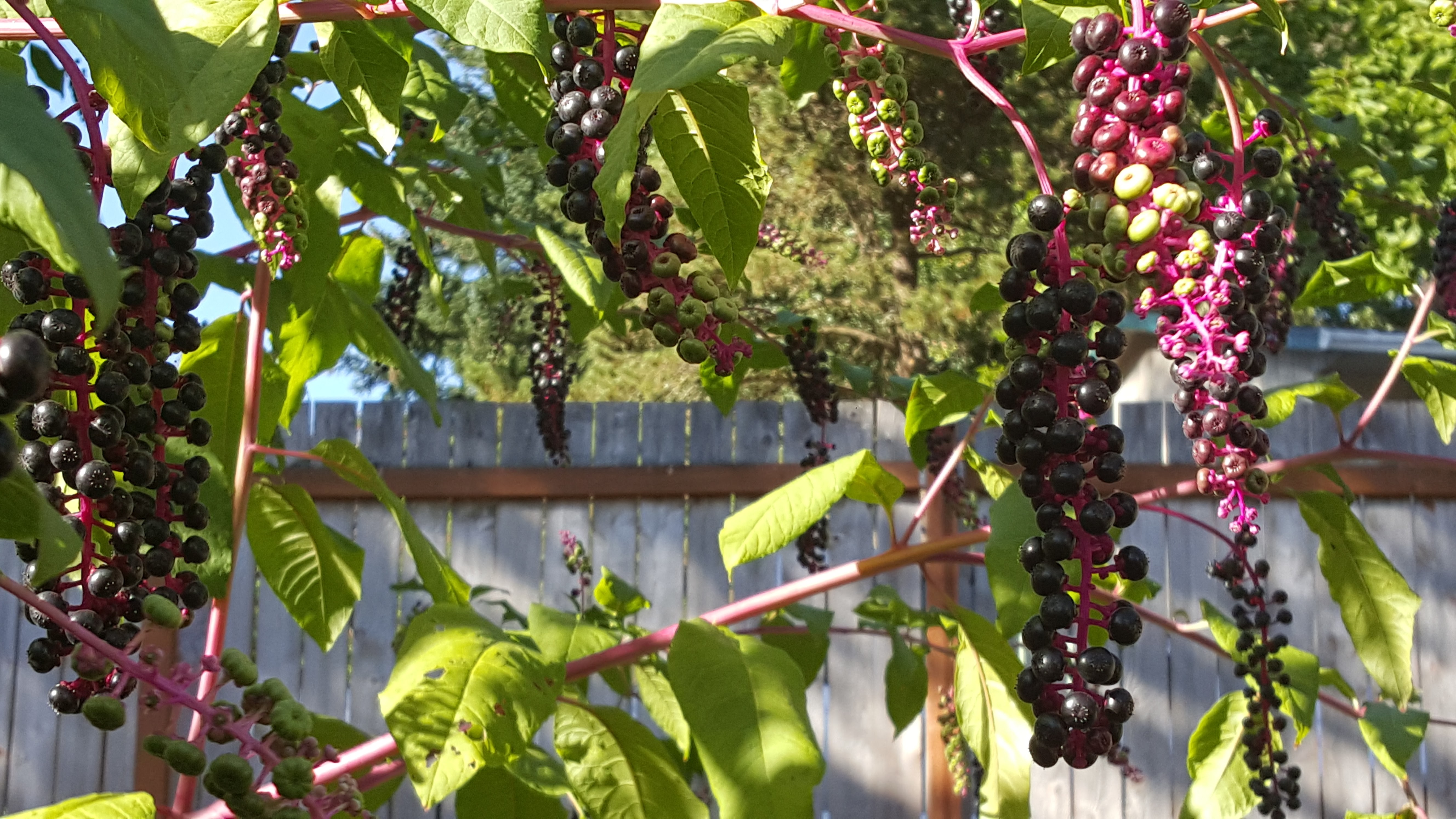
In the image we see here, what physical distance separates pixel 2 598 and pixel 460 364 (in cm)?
1090

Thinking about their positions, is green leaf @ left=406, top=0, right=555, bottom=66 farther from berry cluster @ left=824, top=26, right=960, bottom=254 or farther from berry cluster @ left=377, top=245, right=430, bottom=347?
berry cluster @ left=377, top=245, right=430, bottom=347

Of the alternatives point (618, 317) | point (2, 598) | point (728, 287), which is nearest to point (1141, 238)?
point (728, 287)

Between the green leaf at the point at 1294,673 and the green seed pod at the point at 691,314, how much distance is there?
1.45 meters

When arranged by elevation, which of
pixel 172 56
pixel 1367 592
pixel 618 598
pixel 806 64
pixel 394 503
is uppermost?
pixel 806 64

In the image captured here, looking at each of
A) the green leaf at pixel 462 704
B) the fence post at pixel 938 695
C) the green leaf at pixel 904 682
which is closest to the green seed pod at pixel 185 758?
the green leaf at pixel 462 704

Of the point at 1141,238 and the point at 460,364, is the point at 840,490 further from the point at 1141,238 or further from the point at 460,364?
the point at 460,364

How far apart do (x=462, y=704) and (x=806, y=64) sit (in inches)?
36.8

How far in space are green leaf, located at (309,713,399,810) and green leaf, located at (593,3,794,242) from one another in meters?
1.09

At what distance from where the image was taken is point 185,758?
31.1 inches

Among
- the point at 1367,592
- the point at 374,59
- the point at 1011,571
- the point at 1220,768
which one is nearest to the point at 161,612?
the point at 374,59

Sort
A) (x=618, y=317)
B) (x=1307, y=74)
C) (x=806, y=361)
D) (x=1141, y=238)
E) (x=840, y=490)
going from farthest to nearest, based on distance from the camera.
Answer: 1. (x=1307, y=74)
2. (x=806, y=361)
3. (x=618, y=317)
4. (x=840, y=490)
5. (x=1141, y=238)

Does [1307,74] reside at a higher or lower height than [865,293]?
higher

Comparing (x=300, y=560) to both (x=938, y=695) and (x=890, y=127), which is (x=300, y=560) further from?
(x=938, y=695)

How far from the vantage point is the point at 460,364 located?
15211mm
